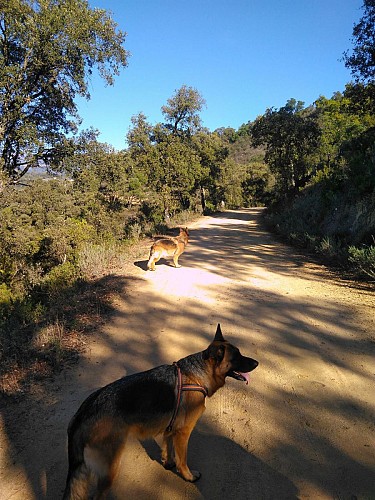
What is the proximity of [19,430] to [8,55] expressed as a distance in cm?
1527

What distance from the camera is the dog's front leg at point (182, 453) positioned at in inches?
95.7

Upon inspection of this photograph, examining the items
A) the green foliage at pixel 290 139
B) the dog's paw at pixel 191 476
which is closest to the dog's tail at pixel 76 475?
the dog's paw at pixel 191 476

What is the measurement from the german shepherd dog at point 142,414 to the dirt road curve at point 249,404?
14.3 inches

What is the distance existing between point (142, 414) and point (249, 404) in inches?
64.2

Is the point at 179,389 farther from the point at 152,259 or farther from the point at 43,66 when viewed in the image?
the point at 43,66

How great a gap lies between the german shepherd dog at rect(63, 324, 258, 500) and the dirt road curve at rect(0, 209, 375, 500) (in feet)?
1.19

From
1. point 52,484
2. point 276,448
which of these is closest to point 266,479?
point 276,448

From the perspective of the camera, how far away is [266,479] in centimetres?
246

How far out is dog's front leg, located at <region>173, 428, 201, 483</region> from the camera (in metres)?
2.43

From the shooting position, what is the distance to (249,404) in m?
3.33

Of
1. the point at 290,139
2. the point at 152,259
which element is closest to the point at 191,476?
the point at 152,259

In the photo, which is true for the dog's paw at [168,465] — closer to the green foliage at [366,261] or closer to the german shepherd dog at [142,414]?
the german shepherd dog at [142,414]

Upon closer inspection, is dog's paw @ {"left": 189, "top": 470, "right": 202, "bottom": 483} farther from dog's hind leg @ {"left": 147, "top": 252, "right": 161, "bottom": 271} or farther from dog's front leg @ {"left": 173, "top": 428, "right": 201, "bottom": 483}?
dog's hind leg @ {"left": 147, "top": 252, "right": 161, "bottom": 271}

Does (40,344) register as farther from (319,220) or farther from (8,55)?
(8,55)
